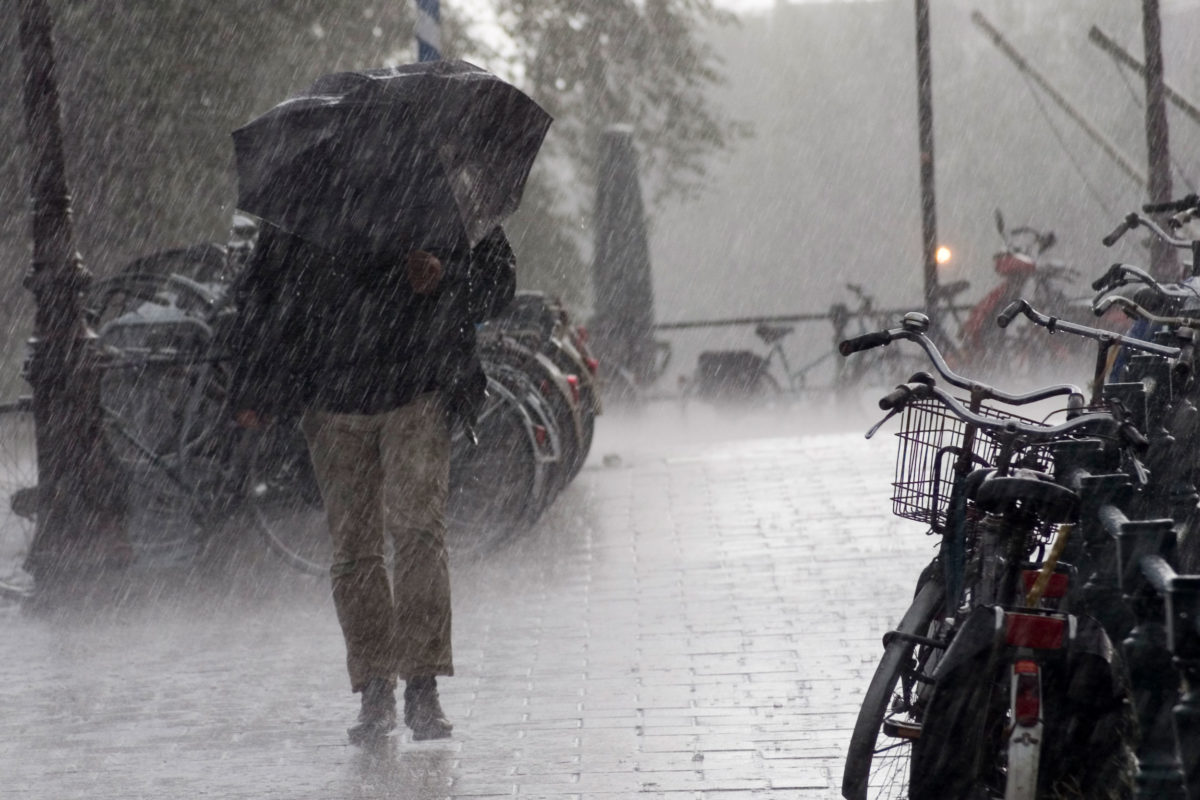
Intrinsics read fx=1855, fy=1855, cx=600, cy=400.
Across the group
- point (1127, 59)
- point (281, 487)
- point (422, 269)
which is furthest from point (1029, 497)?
point (1127, 59)

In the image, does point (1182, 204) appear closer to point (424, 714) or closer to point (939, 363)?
point (939, 363)

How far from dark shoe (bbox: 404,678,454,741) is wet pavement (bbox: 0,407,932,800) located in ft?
0.19

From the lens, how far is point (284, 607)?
8.55 meters

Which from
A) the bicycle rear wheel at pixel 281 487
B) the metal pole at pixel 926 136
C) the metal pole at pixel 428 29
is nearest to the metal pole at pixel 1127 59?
the metal pole at pixel 926 136

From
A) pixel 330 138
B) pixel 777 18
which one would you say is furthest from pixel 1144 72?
pixel 777 18

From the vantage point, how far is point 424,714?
598 centimetres

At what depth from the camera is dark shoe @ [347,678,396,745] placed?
19.7ft

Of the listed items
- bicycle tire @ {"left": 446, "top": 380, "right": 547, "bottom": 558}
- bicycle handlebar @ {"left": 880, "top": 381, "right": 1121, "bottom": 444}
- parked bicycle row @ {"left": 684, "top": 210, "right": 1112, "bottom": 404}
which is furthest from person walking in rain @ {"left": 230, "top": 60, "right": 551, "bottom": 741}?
parked bicycle row @ {"left": 684, "top": 210, "right": 1112, "bottom": 404}

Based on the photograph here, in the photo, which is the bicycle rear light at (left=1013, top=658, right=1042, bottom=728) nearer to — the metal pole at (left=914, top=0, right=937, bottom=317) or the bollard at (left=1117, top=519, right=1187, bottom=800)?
the bollard at (left=1117, top=519, right=1187, bottom=800)

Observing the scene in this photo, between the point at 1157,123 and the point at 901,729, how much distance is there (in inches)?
407

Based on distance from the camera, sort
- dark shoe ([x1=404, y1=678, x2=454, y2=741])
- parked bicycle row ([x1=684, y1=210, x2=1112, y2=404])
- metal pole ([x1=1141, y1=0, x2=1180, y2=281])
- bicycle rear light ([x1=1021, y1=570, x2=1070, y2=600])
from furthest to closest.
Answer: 1. parked bicycle row ([x1=684, y1=210, x2=1112, y2=404])
2. metal pole ([x1=1141, y1=0, x2=1180, y2=281])
3. dark shoe ([x1=404, y1=678, x2=454, y2=741])
4. bicycle rear light ([x1=1021, y1=570, x2=1070, y2=600])

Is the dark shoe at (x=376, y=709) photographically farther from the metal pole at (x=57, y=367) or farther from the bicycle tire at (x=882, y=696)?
the metal pole at (x=57, y=367)

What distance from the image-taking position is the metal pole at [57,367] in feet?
28.9

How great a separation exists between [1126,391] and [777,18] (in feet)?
211
